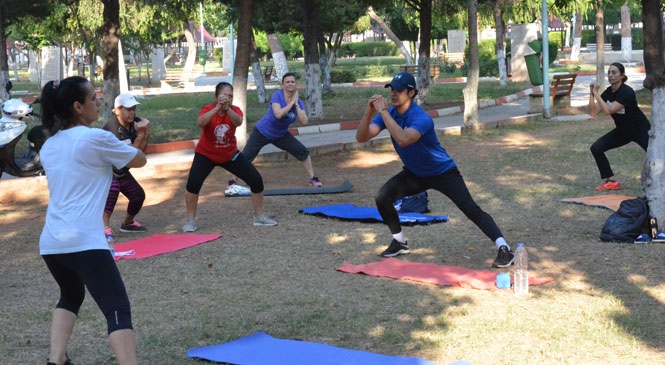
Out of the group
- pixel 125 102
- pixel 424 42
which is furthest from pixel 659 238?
pixel 424 42

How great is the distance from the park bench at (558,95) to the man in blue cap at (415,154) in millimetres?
14129

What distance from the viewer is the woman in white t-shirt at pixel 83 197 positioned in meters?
4.65

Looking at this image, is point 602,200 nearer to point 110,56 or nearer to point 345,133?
point 345,133

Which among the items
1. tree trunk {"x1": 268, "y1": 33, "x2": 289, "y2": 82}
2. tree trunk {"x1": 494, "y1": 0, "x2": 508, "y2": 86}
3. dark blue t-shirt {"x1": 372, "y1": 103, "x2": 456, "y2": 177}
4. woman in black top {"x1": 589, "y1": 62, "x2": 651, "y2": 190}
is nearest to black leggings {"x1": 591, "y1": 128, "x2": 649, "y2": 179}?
woman in black top {"x1": 589, "y1": 62, "x2": 651, "y2": 190}

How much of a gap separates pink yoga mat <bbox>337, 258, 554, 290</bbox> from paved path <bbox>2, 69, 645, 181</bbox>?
7.07m

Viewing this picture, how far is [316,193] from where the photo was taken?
12258mm

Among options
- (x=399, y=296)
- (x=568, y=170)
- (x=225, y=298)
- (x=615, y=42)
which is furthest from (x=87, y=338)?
(x=615, y=42)

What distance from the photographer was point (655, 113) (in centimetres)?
904

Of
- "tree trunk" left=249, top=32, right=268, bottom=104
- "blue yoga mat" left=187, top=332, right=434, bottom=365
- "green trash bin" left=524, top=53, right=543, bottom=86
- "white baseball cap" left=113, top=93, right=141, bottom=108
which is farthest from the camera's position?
"tree trunk" left=249, top=32, right=268, bottom=104

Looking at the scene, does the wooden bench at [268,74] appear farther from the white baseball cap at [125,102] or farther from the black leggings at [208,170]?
the white baseball cap at [125,102]

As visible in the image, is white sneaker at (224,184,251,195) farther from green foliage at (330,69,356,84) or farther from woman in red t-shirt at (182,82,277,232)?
green foliage at (330,69,356,84)

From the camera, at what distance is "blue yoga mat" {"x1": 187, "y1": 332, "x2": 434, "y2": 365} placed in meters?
5.40

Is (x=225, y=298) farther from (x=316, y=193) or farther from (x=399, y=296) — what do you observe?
(x=316, y=193)

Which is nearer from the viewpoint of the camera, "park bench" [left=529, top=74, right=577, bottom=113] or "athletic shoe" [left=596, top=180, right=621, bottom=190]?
"athletic shoe" [left=596, top=180, right=621, bottom=190]
